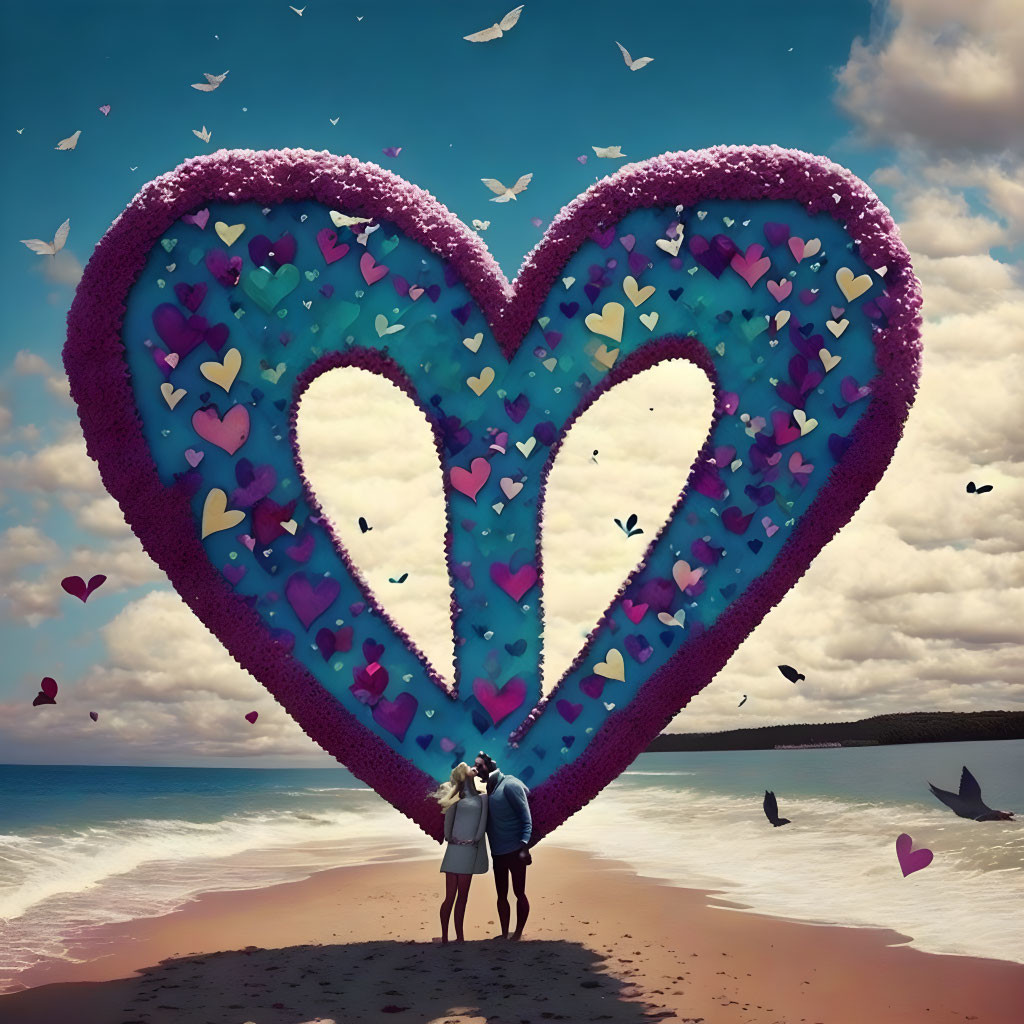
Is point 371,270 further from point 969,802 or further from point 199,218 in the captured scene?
point 969,802

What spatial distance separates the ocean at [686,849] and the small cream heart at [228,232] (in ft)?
14.3

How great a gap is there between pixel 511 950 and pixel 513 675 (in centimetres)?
160

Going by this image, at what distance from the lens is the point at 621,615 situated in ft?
19.4

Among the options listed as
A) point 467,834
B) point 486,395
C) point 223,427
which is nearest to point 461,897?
point 467,834

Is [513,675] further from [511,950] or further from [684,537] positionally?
[511,950]

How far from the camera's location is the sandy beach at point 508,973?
17.6 ft

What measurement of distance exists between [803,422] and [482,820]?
2.72 metres

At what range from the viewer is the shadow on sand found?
5.25 m

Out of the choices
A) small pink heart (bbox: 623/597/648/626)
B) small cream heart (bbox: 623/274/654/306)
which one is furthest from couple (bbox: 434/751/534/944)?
small cream heart (bbox: 623/274/654/306)

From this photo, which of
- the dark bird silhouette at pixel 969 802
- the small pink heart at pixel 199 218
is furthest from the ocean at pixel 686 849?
the small pink heart at pixel 199 218

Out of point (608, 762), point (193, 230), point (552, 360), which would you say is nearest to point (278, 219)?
point (193, 230)

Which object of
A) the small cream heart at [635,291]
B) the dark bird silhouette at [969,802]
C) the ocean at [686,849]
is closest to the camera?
the dark bird silhouette at [969,802]

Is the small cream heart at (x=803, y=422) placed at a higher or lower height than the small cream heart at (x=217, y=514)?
higher

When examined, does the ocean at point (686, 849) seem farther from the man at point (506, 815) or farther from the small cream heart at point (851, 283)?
the small cream heart at point (851, 283)
